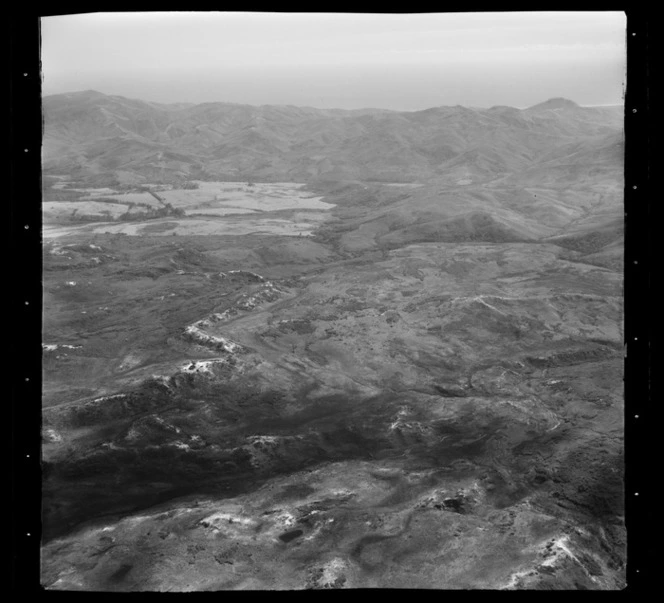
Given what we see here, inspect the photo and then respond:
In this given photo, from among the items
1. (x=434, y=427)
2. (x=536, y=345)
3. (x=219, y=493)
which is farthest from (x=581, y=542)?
Answer: (x=536, y=345)

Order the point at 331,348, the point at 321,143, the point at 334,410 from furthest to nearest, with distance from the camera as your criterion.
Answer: the point at 321,143
the point at 331,348
the point at 334,410

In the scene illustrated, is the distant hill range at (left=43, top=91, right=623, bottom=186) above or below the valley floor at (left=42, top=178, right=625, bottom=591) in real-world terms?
above

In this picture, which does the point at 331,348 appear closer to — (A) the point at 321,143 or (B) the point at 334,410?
(B) the point at 334,410

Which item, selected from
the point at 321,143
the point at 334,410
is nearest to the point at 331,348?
the point at 334,410

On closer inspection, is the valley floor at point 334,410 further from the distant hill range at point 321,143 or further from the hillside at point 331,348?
the distant hill range at point 321,143

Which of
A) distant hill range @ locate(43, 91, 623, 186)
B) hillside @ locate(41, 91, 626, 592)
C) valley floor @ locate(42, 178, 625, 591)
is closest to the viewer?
valley floor @ locate(42, 178, 625, 591)

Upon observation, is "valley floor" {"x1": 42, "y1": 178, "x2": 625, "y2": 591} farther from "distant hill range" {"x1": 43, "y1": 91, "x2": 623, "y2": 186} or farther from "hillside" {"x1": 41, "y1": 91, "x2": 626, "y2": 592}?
"distant hill range" {"x1": 43, "y1": 91, "x2": 623, "y2": 186}

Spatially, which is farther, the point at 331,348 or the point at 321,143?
the point at 321,143

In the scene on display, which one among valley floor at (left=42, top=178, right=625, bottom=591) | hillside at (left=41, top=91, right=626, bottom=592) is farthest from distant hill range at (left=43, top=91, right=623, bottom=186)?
valley floor at (left=42, top=178, right=625, bottom=591)

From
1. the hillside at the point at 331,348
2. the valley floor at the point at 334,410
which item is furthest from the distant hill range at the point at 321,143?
the valley floor at the point at 334,410
